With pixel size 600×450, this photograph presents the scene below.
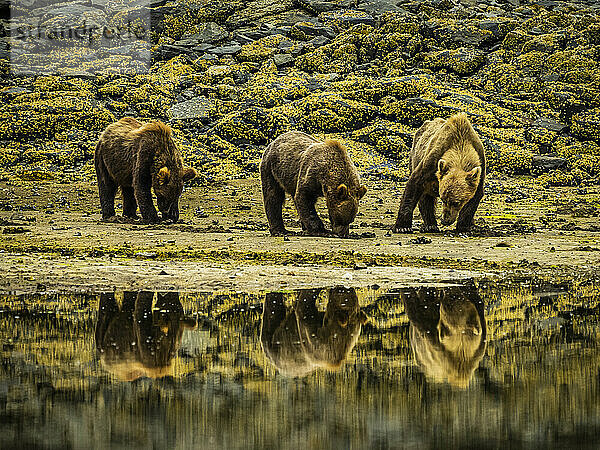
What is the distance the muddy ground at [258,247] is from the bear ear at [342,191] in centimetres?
105

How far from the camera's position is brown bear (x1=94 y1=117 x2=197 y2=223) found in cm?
2197

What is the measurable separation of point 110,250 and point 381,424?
1153 centimetres

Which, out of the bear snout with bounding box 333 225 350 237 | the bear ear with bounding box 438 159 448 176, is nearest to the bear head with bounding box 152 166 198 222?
the bear snout with bounding box 333 225 350 237

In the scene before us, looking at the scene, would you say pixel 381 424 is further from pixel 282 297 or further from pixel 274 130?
pixel 274 130

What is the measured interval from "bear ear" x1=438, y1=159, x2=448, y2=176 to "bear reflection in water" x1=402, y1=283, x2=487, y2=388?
337 inches

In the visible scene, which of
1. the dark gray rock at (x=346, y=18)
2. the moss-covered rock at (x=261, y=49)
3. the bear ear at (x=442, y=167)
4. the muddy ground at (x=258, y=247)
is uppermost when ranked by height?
the dark gray rock at (x=346, y=18)

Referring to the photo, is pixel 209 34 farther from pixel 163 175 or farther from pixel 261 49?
pixel 163 175

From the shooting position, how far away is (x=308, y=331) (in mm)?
7812

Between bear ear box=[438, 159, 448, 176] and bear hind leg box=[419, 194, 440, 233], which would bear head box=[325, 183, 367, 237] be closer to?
bear ear box=[438, 159, 448, 176]

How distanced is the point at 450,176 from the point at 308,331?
1223 centimetres

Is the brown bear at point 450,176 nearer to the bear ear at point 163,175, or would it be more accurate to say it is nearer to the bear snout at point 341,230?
the bear snout at point 341,230

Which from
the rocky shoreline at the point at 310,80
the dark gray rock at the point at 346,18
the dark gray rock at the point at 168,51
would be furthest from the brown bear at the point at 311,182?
the dark gray rock at the point at 346,18

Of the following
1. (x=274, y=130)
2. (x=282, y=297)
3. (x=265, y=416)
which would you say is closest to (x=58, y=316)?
(x=282, y=297)

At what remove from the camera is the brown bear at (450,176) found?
759 inches
